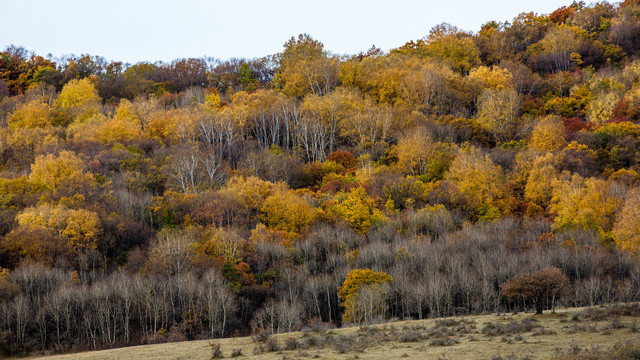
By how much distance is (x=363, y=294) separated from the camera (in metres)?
59.9

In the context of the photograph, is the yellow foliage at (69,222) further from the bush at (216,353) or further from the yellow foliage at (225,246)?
the bush at (216,353)

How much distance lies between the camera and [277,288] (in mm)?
70188

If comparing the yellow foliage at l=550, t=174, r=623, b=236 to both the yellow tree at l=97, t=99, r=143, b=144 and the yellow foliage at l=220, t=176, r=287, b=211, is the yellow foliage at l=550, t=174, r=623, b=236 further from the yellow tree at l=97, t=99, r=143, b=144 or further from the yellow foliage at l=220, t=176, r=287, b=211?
the yellow tree at l=97, t=99, r=143, b=144

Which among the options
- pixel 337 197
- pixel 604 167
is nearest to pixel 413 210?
pixel 337 197

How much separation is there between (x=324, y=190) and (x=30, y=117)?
224 ft

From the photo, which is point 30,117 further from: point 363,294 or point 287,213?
point 363,294

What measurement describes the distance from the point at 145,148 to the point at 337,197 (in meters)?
40.7

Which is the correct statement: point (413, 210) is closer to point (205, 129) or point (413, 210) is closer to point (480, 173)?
point (480, 173)

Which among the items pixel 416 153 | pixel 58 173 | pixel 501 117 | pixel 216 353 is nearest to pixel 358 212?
pixel 416 153

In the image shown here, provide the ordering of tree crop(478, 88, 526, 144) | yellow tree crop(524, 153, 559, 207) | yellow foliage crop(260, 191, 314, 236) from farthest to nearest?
1. tree crop(478, 88, 526, 144)
2. yellow tree crop(524, 153, 559, 207)
3. yellow foliage crop(260, 191, 314, 236)

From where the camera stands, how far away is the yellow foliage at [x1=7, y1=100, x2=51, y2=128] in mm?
120363

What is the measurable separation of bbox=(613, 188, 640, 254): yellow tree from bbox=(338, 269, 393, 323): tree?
105 feet

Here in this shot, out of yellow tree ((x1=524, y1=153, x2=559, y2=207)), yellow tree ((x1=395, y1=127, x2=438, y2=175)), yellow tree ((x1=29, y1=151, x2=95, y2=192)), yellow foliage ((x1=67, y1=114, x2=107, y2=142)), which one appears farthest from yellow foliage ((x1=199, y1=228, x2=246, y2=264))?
yellow tree ((x1=524, y1=153, x2=559, y2=207))

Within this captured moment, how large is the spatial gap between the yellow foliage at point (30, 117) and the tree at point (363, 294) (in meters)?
85.9
